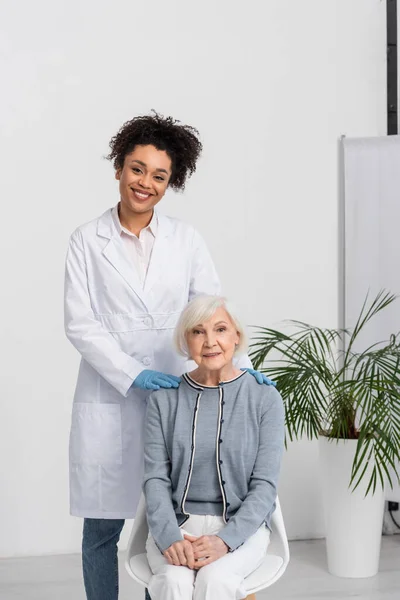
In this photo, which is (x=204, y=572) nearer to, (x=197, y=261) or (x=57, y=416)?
(x=197, y=261)

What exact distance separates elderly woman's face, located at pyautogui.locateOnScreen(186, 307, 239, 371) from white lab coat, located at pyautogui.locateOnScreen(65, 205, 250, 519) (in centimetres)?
21

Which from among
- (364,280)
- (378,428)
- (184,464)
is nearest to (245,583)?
(184,464)

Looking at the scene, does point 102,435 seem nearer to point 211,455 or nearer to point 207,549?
point 211,455

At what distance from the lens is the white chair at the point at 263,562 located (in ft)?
7.20

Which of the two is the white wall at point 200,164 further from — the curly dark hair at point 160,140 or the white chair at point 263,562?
the white chair at point 263,562

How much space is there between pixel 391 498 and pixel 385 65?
1914 mm

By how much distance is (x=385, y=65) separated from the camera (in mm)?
4062

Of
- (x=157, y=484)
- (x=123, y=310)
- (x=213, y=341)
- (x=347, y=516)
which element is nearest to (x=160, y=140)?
(x=123, y=310)

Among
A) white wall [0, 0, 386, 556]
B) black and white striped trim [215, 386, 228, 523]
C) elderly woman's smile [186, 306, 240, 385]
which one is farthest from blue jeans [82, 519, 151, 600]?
white wall [0, 0, 386, 556]

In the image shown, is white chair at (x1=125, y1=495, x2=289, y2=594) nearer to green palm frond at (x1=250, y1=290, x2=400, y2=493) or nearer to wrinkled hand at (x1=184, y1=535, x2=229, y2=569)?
wrinkled hand at (x1=184, y1=535, x2=229, y2=569)

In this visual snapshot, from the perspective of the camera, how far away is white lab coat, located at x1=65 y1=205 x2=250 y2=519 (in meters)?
2.52

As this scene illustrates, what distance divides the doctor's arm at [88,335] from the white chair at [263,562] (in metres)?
0.33

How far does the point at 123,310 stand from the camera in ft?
8.28

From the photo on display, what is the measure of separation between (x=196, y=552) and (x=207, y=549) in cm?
3
